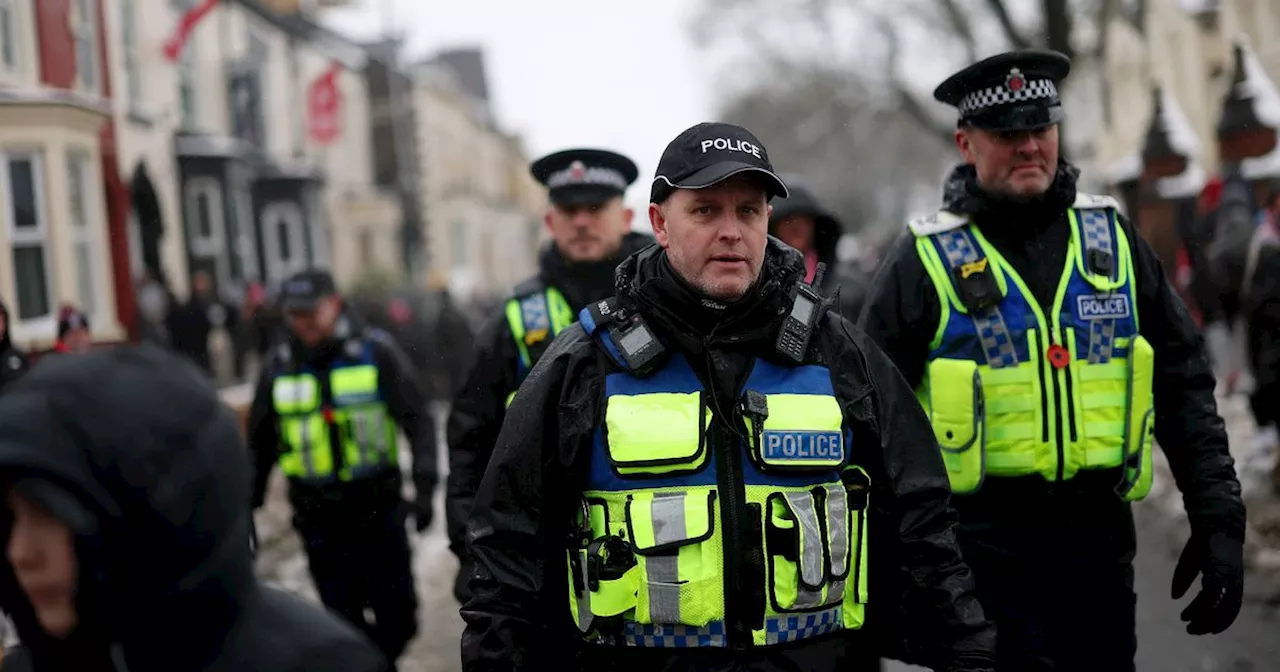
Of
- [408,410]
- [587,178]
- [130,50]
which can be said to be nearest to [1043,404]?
[587,178]

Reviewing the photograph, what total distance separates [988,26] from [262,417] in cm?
3069

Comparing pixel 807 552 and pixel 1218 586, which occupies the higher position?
pixel 807 552

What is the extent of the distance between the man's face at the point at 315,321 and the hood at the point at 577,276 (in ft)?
5.20

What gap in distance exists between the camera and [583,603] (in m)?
3.00

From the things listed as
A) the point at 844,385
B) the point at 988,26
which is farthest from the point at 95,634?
the point at 988,26

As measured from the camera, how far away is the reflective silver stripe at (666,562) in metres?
2.87

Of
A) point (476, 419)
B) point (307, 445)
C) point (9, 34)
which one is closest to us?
point (476, 419)

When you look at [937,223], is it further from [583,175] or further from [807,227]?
[807,227]

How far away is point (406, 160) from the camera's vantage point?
4612 centimetres

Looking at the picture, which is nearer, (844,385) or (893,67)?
(844,385)

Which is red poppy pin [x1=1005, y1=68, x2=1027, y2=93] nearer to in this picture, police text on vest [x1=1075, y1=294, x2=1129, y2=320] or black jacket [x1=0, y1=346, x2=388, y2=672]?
police text on vest [x1=1075, y1=294, x2=1129, y2=320]

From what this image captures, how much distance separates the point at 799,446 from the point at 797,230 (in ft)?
12.6

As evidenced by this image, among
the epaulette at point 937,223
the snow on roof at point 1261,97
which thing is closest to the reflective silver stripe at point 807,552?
the epaulette at point 937,223

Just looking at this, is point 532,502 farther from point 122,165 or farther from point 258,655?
point 122,165
